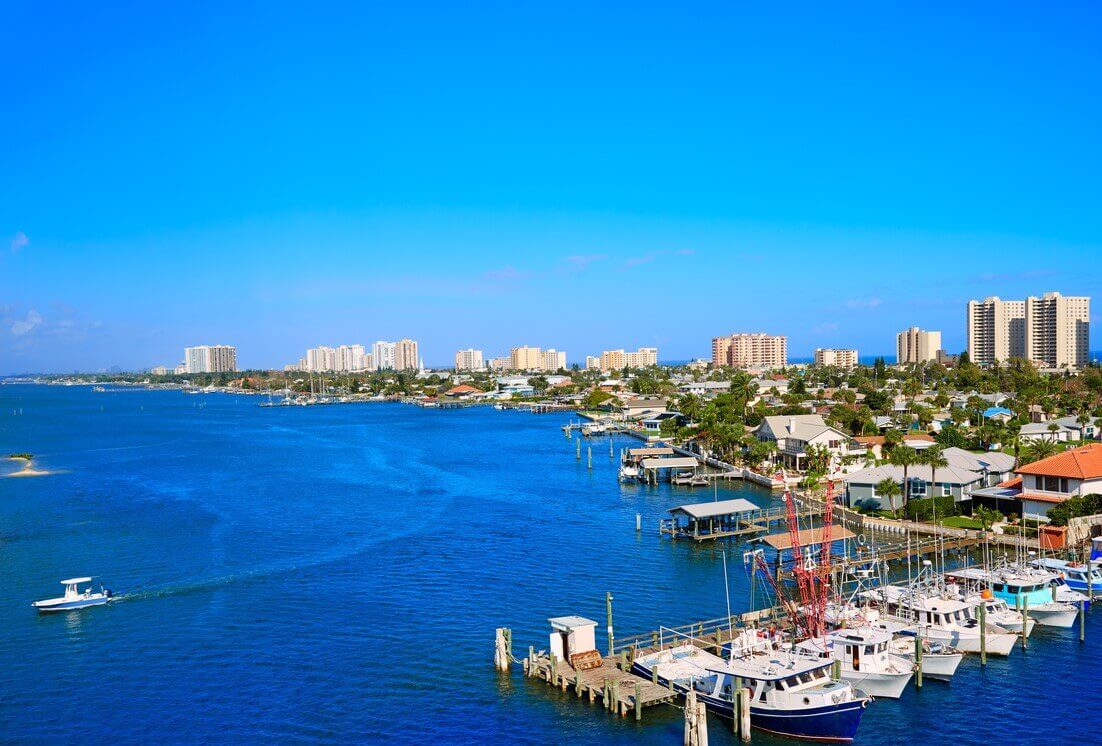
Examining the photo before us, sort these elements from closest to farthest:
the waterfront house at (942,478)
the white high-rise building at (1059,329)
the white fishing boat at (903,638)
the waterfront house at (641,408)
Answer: the white fishing boat at (903,638)
the waterfront house at (942,478)
the waterfront house at (641,408)
the white high-rise building at (1059,329)

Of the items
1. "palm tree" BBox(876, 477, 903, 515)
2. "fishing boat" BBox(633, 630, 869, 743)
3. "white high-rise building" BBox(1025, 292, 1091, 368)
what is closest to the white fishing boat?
"fishing boat" BBox(633, 630, 869, 743)

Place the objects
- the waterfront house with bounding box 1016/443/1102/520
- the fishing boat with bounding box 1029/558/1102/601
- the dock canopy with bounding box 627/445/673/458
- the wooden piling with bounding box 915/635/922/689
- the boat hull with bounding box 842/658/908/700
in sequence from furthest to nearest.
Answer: the dock canopy with bounding box 627/445/673/458, the waterfront house with bounding box 1016/443/1102/520, the fishing boat with bounding box 1029/558/1102/601, the wooden piling with bounding box 915/635/922/689, the boat hull with bounding box 842/658/908/700

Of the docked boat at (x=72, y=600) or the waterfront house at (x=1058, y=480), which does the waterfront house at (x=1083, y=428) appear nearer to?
the waterfront house at (x=1058, y=480)

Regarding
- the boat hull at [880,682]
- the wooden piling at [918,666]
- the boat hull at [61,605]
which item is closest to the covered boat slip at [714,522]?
the wooden piling at [918,666]

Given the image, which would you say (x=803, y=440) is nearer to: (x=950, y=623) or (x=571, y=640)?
(x=950, y=623)

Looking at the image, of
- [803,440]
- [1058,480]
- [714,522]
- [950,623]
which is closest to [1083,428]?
[803,440]

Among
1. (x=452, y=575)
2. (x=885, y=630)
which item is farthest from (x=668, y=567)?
(x=885, y=630)

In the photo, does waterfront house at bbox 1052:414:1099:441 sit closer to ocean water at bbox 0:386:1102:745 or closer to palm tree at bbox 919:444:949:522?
ocean water at bbox 0:386:1102:745

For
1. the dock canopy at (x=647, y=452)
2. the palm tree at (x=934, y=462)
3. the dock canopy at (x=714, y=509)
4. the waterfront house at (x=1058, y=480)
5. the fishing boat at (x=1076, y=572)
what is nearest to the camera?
the fishing boat at (x=1076, y=572)
